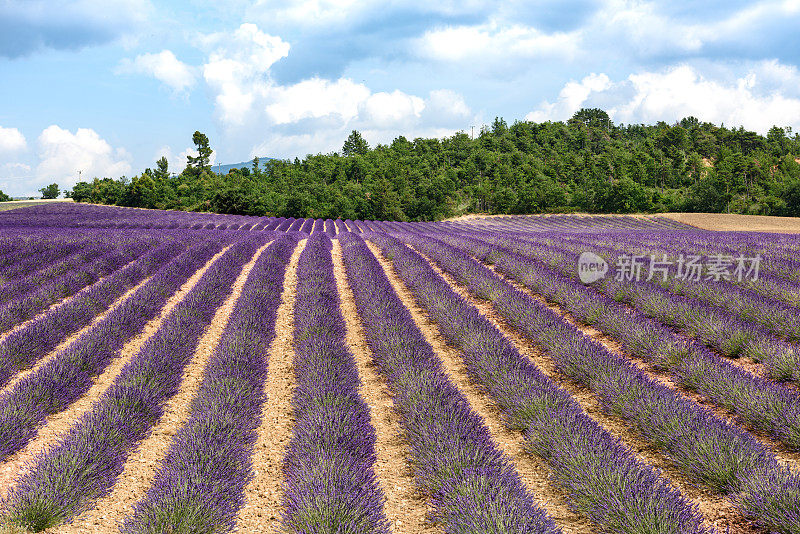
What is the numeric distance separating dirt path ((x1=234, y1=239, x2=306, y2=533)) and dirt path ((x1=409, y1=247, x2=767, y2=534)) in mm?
2612

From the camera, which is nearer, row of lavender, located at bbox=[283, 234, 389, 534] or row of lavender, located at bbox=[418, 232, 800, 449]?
row of lavender, located at bbox=[283, 234, 389, 534]

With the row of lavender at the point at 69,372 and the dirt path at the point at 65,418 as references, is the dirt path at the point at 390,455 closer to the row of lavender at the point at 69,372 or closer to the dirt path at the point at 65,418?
the dirt path at the point at 65,418

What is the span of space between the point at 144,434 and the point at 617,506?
3.66 m

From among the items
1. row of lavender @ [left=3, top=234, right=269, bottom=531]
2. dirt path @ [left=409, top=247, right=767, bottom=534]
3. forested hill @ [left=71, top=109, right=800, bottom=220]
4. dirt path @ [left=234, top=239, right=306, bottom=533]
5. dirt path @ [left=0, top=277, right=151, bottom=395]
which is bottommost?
dirt path @ [left=409, top=247, right=767, bottom=534]

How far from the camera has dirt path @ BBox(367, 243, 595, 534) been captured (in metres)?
2.74

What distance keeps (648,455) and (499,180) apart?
63.9 m

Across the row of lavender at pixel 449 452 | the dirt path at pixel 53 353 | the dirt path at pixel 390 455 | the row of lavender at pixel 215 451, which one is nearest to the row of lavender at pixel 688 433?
the row of lavender at pixel 449 452

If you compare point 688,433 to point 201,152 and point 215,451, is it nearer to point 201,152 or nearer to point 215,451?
point 215,451

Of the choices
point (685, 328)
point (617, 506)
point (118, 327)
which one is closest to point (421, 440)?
point (617, 506)

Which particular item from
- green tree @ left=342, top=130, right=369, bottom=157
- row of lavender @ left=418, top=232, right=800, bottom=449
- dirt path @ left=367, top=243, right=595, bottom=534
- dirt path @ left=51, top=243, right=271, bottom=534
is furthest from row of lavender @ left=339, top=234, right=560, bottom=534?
green tree @ left=342, top=130, right=369, bottom=157

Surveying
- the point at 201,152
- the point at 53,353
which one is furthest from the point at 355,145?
the point at 53,353

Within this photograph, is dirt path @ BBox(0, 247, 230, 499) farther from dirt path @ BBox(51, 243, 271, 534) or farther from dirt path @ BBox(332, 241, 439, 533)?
dirt path @ BBox(332, 241, 439, 533)

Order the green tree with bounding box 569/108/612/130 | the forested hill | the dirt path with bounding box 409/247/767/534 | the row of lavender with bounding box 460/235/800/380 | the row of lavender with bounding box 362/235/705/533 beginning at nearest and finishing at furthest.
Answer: the row of lavender with bounding box 362/235/705/533
the dirt path with bounding box 409/247/767/534
the row of lavender with bounding box 460/235/800/380
the forested hill
the green tree with bounding box 569/108/612/130

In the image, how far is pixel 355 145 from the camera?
87.2m
